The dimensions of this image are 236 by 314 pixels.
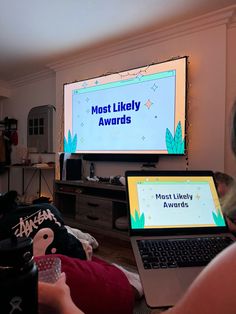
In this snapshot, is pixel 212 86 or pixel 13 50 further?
pixel 13 50

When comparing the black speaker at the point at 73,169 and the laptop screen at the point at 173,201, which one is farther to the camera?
the black speaker at the point at 73,169

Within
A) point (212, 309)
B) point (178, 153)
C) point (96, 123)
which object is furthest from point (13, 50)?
point (212, 309)

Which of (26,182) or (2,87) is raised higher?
(2,87)

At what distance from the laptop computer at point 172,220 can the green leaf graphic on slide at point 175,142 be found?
1.40 metres

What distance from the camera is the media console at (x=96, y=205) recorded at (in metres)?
2.42

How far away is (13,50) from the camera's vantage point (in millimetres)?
2928

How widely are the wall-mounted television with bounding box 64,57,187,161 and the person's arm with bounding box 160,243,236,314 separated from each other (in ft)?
6.47

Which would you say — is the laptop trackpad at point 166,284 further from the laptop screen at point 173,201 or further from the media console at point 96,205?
the media console at point 96,205

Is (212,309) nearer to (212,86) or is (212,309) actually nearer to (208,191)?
(208,191)

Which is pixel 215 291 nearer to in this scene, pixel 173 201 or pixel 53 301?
pixel 53 301

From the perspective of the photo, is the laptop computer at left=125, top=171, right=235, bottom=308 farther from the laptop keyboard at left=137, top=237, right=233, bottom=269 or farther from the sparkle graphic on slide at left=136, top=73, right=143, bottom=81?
the sparkle graphic on slide at left=136, top=73, right=143, bottom=81

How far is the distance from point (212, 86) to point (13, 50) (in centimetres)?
243

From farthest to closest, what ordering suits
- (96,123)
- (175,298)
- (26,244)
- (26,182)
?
1. (26,182)
2. (96,123)
3. (175,298)
4. (26,244)

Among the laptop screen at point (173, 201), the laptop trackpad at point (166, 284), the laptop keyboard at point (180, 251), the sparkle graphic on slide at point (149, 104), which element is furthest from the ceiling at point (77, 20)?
the laptop trackpad at point (166, 284)
